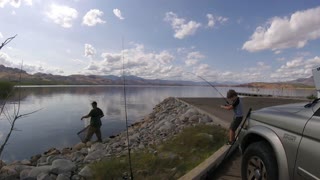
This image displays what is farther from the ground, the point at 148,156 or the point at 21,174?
the point at 148,156

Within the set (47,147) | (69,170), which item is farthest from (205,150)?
(47,147)

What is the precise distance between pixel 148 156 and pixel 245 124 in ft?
15.5

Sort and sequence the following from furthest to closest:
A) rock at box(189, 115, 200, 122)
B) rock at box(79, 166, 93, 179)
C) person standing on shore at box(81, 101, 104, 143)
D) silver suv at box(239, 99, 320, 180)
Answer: rock at box(189, 115, 200, 122) < person standing on shore at box(81, 101, 104, 143) < rock at box(79, 166, 93, 179) < silver suv at box(239, 99, 320, 180)

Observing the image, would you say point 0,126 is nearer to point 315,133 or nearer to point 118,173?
point 118,173

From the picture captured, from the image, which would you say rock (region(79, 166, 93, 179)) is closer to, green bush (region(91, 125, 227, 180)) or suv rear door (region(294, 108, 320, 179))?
green bush (region(91, 125, 227, 180))

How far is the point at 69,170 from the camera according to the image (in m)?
9.93

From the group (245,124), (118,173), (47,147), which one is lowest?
(47,147)

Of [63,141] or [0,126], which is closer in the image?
[63,141]

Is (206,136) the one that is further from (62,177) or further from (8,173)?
(8,173)

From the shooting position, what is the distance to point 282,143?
380 centimetres

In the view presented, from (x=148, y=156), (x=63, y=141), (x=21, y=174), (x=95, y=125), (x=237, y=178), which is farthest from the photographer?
(x=63, y=141)

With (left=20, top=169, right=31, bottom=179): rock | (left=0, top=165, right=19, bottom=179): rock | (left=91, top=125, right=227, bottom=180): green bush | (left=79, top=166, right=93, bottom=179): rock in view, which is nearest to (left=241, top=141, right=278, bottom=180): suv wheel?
(left=91, top=125, right=227, bottom=180): green bush

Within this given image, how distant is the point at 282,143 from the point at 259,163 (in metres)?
0.69

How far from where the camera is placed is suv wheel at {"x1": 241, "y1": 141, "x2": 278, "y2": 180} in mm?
3982
